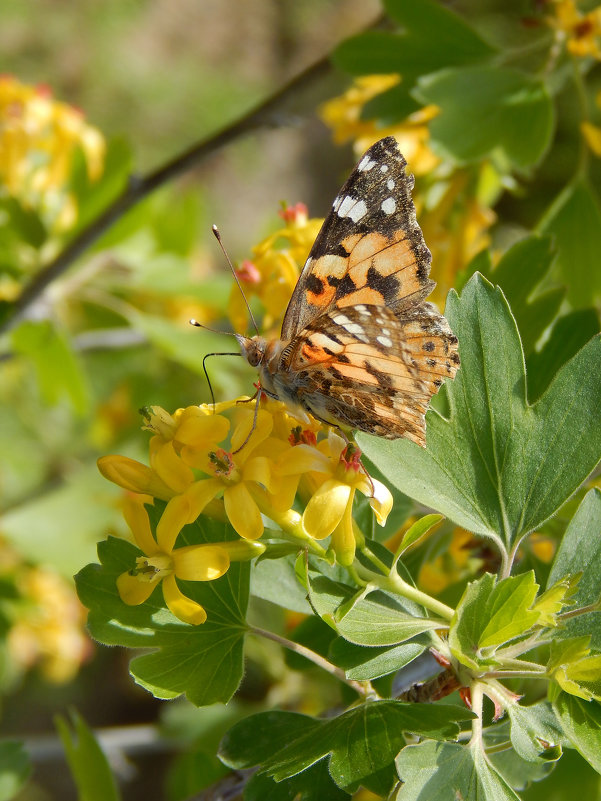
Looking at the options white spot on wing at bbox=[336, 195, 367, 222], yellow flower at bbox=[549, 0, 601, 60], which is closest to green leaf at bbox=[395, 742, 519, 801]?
white spot on wing at bbox=[336, 195, 367, 222]

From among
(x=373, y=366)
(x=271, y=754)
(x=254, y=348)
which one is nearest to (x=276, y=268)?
(x=254, y=348)

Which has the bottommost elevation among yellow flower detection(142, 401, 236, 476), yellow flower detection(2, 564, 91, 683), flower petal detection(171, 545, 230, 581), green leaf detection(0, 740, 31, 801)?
yellow flower detection(2, 564, 91, 683)

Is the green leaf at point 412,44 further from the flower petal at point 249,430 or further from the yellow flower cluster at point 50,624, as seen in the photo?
the yellow flower cluster at point 50,624

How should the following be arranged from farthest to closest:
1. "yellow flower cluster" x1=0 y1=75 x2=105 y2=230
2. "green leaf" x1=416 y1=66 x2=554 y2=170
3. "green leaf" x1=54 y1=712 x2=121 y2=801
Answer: "yellow flower cluster" x1=0 y1=75 x2=105 y2=230 < "green leaf" x1=416 y1=66 x2=554 y2=170 < "green leaf" x1=54 y1=712 x2=121 y2=801

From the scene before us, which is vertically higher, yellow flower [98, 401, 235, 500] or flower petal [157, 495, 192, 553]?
yellow flower [98, 401, 235, 500]

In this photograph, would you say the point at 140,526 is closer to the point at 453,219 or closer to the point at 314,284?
the point at 314,284

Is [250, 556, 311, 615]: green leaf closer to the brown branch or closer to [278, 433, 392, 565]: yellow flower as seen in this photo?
[278, 433, 392, 565]: yellow flower

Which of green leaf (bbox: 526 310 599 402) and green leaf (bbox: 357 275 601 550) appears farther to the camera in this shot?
green leaf (bbox: 526 310 599 402)
